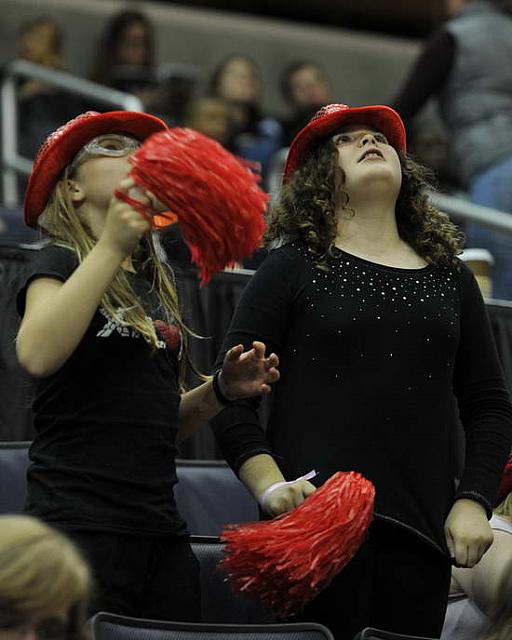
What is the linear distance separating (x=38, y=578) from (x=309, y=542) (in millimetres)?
788

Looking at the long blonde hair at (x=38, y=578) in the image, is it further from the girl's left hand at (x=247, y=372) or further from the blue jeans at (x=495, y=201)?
the blue jeans at (x=495, y=201)

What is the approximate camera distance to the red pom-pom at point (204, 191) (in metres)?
2.51

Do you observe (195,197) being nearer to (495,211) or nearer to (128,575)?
(128,575)

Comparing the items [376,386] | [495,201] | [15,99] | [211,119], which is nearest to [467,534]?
[376,386]

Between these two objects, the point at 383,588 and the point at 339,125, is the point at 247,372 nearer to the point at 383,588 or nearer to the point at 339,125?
the point at 383,588

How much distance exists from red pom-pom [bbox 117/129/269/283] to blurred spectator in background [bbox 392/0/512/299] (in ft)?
9.82

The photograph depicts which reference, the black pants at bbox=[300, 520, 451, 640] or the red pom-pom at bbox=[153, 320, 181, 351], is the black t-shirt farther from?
the black pants at bbox=[300, 520, 451, 640]

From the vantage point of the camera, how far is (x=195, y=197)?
8.29ft

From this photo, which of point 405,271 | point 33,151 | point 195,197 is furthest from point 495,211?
point 195,197

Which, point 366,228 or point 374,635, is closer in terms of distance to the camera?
point 374,635

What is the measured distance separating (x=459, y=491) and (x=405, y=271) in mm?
449

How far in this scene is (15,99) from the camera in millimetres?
7176

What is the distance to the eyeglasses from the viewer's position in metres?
2.85

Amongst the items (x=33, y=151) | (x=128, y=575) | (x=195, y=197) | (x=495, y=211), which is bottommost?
(x=33, y=151)
